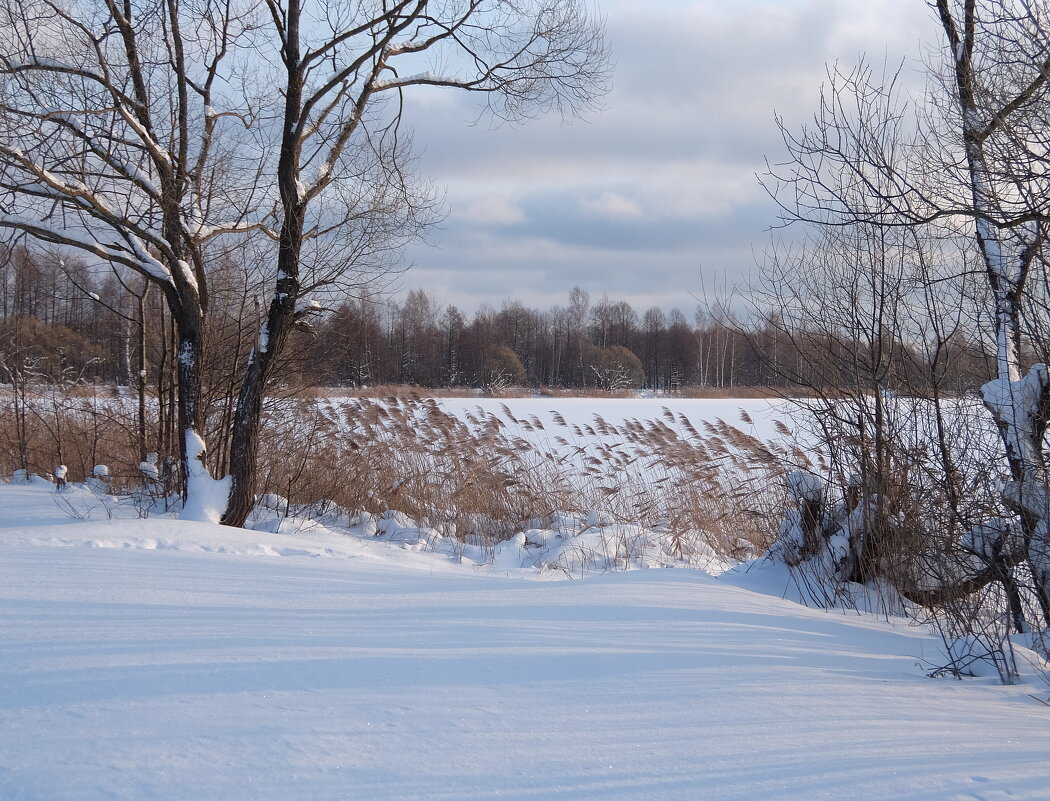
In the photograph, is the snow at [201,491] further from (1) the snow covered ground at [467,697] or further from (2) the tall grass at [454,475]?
(1) the snow covered ground at [467,697]

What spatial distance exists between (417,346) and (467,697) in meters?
57.6

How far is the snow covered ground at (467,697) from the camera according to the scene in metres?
2.43

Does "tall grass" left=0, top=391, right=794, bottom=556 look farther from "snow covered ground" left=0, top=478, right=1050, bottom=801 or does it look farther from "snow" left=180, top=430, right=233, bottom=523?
"snow covered ground" left=0, top=478, right=1050, bottom=801

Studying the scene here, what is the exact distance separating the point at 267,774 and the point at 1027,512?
4104 millimetres

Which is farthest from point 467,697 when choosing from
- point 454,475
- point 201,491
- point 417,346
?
point 417,346

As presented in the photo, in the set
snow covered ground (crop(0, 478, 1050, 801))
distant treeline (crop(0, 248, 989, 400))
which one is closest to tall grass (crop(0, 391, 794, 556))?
distant treeline (crop(0, 248, 989, 400))

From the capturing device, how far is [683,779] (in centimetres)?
247

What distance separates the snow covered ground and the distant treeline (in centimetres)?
225

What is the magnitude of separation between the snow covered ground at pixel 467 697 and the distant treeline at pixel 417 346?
2.25 m

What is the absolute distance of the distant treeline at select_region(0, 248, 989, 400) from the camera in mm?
6363

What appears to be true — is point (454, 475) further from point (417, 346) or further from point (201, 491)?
point (417, 346)

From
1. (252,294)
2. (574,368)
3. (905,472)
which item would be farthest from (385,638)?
(574,368)

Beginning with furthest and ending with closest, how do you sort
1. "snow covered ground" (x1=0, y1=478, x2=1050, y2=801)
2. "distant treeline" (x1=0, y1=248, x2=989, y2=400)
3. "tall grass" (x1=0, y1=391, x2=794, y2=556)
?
1. "tall grass" (x1=0, y1=391, x2=794, y2=556)
2. "distant treeline" (x1=0, y1=248, x2=989, y2=400)
3. "snow covered ground" (x1=0, y1=478, x2=1050, y2=801)

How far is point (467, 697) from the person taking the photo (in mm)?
3066
